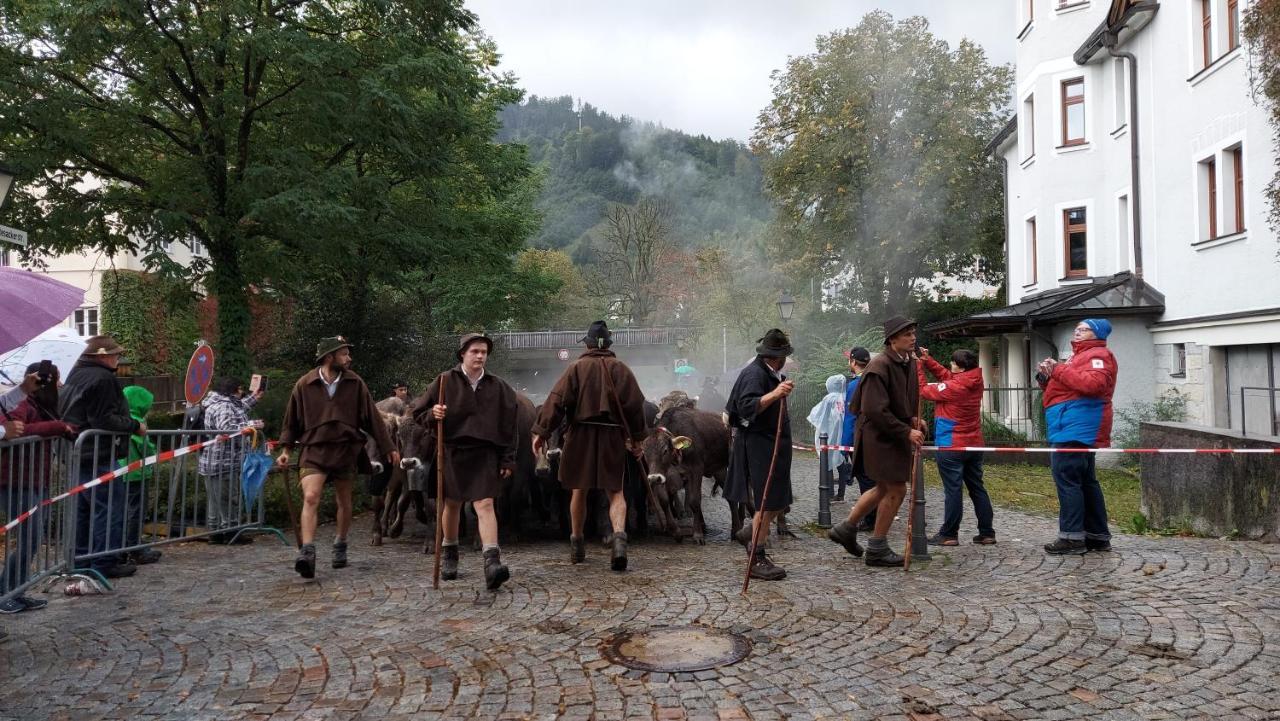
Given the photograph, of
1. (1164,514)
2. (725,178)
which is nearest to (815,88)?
(1164,514)

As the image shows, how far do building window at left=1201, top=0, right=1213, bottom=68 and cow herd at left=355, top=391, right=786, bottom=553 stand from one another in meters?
12.3

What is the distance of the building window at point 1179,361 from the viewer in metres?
16.9

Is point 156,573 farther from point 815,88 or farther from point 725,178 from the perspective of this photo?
point 725,178

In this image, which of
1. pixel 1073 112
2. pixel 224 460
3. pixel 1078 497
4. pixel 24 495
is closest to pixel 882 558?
pixel 1078 497

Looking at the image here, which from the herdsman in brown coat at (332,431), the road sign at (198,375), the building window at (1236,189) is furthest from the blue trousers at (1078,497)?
the building window at (1236,189)

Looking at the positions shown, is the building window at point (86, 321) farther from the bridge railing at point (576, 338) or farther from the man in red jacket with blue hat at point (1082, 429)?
the man in red jacket with blue hat at point (1082, 429)

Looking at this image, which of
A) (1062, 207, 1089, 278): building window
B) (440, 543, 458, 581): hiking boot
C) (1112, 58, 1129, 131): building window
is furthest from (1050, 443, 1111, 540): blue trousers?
(1062, 207, 1089, 278): building window

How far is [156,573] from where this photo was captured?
298 inches

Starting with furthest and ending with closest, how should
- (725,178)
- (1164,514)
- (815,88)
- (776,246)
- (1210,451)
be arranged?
(725,178), (776,246), (815,88), (1164,514), (1210,451)

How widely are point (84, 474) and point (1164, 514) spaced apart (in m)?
10.3

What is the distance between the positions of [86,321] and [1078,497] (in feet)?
120

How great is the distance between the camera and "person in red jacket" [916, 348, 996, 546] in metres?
8.20

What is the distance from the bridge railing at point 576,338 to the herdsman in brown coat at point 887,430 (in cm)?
4205

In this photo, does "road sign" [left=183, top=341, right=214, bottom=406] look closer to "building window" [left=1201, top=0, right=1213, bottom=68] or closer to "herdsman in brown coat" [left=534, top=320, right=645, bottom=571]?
"herdsman in brown coat" [left=534, top=320, right=645, bottom=571]
